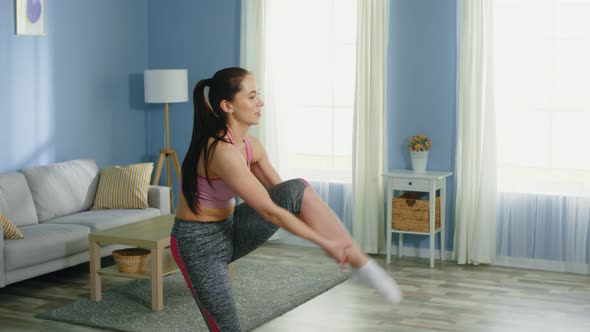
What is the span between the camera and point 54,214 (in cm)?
605

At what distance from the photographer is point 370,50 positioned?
20.9ft

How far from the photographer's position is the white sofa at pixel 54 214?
5195 mm

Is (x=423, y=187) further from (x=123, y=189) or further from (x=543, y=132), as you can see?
(x=123, y=189)

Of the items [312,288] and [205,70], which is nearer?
[312,288]

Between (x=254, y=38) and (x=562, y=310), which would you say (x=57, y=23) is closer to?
(x=254, y=38)

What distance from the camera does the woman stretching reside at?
8.39 ft

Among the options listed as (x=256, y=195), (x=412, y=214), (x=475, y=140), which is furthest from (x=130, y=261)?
(x=256, y=195)

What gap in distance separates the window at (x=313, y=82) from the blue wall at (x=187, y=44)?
498 millimetres

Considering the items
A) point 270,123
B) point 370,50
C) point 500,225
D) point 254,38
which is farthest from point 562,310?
point 254,38

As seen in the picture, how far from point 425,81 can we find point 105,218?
257 cm

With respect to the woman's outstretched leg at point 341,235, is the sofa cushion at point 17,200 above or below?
below

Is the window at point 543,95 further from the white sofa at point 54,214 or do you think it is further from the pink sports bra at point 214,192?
the pink sports bra at point 214,192

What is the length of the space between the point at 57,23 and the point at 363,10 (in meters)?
2.36

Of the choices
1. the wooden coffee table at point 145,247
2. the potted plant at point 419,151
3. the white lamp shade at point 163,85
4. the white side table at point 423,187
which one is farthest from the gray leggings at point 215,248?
the white lamp shade at point 163,85
